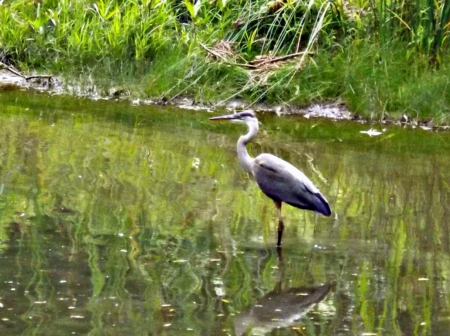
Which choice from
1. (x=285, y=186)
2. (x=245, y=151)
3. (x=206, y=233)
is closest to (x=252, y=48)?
(x=245, y=151)

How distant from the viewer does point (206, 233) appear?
717 cm

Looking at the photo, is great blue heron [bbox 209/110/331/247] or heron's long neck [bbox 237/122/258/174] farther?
heron's long neck [bbox 237/122/258/174]

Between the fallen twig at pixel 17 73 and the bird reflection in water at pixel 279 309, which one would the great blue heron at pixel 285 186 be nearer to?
the bird reflection in water at pixel 279 309

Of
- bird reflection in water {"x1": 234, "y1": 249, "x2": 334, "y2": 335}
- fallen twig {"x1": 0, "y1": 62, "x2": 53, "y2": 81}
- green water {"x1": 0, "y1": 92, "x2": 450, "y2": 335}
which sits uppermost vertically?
fallen twig {"x1": 0, "y1": 62, "x2": 53, "y2": 81}

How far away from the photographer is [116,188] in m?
8.30

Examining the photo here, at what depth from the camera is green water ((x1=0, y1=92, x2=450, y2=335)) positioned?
5.59 metres

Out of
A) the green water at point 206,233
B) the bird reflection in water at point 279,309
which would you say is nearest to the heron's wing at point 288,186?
the green water at point 206,233

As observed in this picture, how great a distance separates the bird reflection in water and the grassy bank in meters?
6.04

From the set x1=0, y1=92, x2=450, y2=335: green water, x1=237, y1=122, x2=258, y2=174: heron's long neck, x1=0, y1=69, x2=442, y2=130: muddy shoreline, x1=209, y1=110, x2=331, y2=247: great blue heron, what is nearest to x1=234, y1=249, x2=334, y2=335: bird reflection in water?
x1=0, y1=92, x2=450, y2=335: green water

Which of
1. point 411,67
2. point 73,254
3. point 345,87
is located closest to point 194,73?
point 345,87

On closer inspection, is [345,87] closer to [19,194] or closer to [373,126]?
[373,126]

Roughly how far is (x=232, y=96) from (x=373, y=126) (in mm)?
1715

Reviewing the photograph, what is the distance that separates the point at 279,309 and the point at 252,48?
7.55m

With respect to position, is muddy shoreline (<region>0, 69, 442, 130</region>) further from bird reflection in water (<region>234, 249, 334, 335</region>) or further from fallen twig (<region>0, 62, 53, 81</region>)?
bird reflection in water (<region>234, 249, 334, 335</region>)
